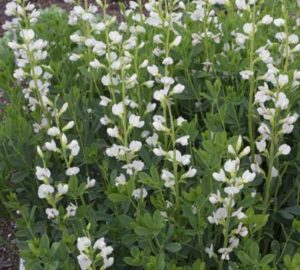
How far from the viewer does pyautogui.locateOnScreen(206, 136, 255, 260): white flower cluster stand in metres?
1.72

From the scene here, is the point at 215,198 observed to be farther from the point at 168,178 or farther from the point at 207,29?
the point at 207,29

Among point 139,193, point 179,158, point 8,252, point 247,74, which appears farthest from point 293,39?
point 8,252

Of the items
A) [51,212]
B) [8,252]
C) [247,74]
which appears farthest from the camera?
[8,252]

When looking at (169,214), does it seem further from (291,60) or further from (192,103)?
(291,60)

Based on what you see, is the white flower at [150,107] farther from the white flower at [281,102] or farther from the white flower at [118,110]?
the white flower at [281,102]

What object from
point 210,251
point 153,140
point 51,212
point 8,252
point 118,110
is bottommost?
point 8,252

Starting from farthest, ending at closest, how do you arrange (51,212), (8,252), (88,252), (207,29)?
(8,252) < (207,29) < (51,212) < (88,252)

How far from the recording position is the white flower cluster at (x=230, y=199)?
1720 millimetres

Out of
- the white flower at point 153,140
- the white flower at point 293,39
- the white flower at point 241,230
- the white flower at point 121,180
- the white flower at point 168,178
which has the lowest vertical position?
the white flower at point 241,230

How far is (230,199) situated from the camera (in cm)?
175

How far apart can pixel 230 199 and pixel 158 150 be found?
10.5 inches

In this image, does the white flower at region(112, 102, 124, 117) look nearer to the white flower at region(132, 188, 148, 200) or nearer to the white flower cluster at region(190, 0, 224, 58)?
the white flower at region(132, 188, 148, 200)

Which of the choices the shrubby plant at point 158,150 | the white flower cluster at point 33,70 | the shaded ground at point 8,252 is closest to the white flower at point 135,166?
the shrubby plant at point 158,150

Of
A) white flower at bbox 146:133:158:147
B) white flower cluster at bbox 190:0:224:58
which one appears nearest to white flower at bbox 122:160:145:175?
white flower at bbox 146:133:158:147
